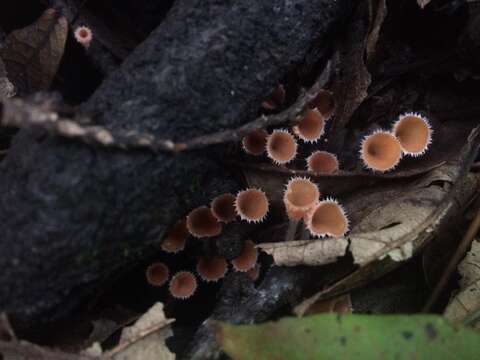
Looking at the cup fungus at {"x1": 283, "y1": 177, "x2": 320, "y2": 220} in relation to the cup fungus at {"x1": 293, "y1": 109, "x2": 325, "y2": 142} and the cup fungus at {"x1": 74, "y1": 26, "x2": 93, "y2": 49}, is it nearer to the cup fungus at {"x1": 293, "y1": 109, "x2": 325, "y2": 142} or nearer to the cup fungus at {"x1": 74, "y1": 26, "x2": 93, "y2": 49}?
the cup fungus at {"x1": 293, "y1": 109, "x2": 325, "y2": 142}

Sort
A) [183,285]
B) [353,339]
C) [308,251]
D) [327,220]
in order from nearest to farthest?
[353,339] → [308,251] → [327,220] → [183,285]

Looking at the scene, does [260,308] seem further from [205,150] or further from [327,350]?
[205,150]

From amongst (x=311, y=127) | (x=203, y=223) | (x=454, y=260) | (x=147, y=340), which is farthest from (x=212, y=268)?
(x=454, y=260)

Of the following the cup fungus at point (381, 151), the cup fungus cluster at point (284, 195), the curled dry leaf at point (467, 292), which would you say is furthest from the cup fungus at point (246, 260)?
the curled dry leaf at point (467, 292)

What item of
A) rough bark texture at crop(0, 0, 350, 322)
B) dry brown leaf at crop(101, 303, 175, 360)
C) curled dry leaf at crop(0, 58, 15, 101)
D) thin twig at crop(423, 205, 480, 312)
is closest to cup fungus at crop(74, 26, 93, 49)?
curled dry leaf at crop(0, 58, 15, 101)

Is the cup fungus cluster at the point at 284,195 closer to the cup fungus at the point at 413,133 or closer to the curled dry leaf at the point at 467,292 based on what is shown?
the cup fungus at the point at 413,133

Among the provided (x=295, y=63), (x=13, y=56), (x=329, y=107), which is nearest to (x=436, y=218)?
(x=329, y=107)

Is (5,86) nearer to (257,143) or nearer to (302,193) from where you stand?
(257,143)
